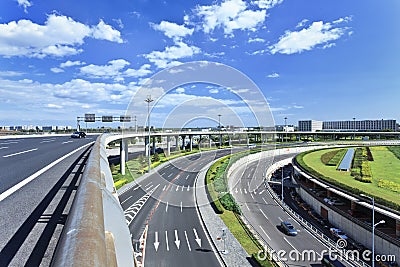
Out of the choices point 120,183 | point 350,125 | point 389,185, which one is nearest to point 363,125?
point 350,125

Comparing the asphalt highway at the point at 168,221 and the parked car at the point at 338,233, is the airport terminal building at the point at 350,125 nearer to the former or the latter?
the parked car at the point at 338,233

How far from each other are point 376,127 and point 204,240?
132 m

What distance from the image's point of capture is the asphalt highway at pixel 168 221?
1343cm

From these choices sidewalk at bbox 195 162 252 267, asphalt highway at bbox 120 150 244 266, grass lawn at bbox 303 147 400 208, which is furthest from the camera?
grass lawn at bbox 303 147 400 208

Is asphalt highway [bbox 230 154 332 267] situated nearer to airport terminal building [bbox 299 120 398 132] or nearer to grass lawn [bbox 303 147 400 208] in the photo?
grass lawn [bbox 303 147 400 208]

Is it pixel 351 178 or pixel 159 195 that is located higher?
pixel 351 178

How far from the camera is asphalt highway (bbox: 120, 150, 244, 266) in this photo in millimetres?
13429

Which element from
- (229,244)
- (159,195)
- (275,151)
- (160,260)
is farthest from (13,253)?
(275,151)

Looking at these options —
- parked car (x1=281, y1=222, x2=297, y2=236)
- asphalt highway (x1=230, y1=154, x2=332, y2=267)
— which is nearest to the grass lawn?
asphalt highway (x1=230, y1=154, x2=332, y2=267)

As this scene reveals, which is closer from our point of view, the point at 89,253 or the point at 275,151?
the point at 89,253

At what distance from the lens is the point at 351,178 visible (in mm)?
24484

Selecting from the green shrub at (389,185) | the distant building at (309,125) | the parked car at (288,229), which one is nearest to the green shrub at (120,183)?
the parked car at (288,229)

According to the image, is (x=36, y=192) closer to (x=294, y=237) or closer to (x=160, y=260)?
(x=160, y=260)

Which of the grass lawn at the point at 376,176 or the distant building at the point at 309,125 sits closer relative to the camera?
the grass lawn at the point at 376,176
